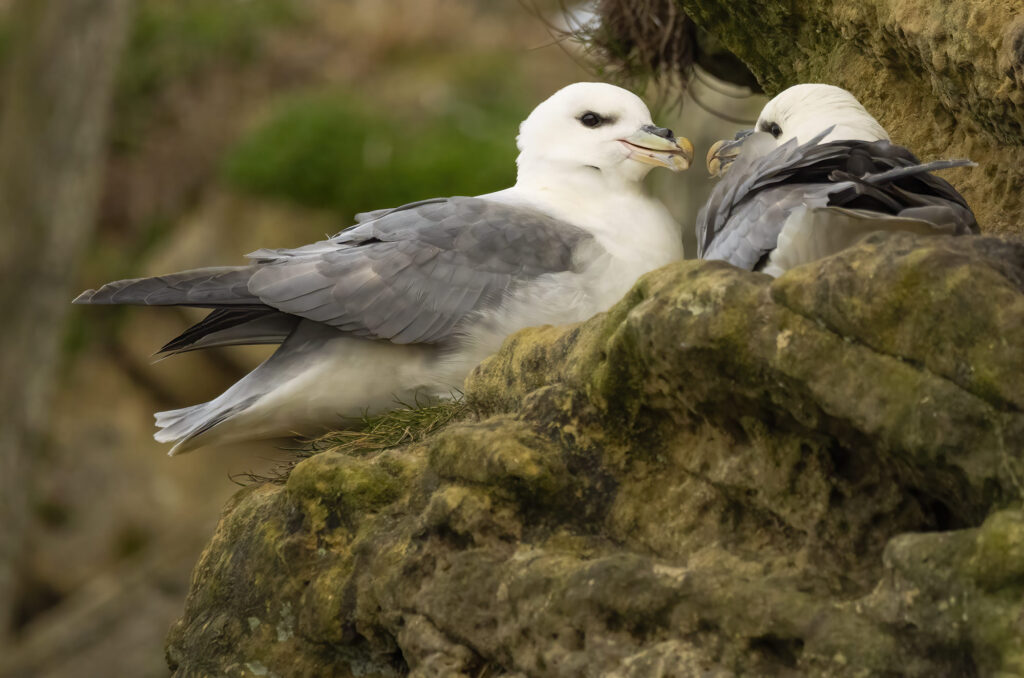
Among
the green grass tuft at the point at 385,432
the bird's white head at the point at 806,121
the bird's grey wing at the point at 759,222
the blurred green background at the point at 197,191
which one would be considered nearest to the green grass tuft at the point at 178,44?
the blurred green background at the point at 197,191

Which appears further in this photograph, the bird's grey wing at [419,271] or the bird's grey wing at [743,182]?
the bird's grey wing at [419,271]

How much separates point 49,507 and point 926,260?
8390 millimetres

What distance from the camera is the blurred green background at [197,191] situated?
8438mm

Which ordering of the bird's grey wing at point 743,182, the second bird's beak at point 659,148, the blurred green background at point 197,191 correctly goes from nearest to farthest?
the bird's grey wing at point 743,182, the second bird's beak at point 659,148, the blurred green background at point 197,191

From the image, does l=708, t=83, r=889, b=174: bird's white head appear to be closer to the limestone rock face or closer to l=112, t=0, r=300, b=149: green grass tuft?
the limestone rock face

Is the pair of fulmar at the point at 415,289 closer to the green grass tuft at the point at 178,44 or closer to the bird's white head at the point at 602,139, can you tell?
the bird's white head at the point at 602,139

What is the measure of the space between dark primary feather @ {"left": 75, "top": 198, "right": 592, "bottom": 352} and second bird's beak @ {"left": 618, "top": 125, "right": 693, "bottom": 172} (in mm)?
384

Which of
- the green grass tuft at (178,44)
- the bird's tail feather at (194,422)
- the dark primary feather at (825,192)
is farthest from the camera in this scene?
the green grass tuft at (178,44)

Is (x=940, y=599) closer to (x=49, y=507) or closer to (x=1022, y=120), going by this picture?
(x=1022, y=120)

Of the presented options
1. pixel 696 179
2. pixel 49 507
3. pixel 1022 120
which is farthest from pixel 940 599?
pixel 49 507

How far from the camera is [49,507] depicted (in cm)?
935

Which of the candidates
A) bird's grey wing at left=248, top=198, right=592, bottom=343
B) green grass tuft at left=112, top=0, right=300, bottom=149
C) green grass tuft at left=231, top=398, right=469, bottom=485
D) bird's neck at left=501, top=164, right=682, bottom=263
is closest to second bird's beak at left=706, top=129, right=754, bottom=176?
bird's neck at left=501, top=164, right=682, bottom=263

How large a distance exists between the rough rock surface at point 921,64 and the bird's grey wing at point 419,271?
0.86m

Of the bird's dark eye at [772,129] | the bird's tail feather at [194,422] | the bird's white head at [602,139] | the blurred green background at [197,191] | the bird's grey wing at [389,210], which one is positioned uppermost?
the bird's dark eye at [772,129]
